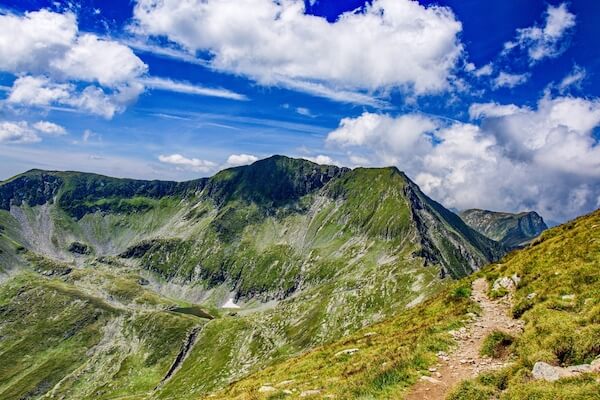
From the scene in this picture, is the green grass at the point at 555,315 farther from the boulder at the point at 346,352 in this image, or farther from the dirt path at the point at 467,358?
the boulder at the point at 346,352

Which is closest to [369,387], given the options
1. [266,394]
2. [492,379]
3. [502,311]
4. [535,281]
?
[492,379]

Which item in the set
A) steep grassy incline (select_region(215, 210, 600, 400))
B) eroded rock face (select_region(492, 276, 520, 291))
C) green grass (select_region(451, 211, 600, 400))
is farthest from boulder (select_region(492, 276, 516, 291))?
green grass (select_region(451, 211, 600, 400))

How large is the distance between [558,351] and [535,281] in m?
15.2

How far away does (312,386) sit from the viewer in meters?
25.5

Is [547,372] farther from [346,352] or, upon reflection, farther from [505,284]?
[505,284]

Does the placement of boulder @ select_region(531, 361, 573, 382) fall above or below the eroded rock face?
below

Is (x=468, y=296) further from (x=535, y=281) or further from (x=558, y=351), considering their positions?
(x=558, y=351)

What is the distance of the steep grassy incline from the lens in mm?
18656

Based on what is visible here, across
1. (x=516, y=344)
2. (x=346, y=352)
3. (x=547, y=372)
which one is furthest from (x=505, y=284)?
(x=547, y=372)

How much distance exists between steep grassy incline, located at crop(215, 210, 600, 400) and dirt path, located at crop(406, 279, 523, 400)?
2.10ft

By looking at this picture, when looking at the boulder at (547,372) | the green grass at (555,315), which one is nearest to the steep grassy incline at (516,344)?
the green grass at (555,315)

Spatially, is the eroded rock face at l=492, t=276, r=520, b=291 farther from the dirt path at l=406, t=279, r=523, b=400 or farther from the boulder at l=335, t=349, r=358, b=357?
the boulder at l=335, t=349, r=358, b=357

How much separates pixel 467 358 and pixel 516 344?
2.83m

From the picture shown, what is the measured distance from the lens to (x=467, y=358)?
24031 millimetres
